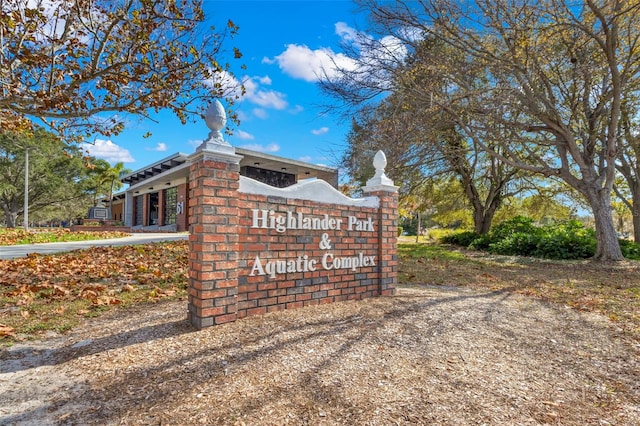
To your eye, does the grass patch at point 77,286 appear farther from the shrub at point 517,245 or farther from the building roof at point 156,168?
the shrub at point 517,245

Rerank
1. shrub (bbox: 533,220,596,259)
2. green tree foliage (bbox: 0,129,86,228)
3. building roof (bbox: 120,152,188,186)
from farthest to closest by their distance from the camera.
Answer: green tree foliage (bbox: 0,129,86,228) < building roof (bbox: 120,152,188,186) < shrub (bbox: 533,220,596,259)

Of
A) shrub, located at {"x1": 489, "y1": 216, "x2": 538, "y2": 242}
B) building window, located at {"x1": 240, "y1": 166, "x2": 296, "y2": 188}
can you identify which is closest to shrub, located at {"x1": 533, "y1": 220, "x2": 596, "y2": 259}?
shrub, located at {"x1": 489, "y1": 216, "x2": 538, "y2": 242}

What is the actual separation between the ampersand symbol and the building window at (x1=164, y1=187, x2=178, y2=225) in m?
21.2

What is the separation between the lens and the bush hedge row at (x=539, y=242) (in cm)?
1174

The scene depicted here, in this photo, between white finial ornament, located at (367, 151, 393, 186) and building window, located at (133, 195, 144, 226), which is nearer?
white finial ornament, located at (367, 151, 393, 186)

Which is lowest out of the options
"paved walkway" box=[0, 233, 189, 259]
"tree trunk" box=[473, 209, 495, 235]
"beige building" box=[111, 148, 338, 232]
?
"paved walkway" box=[0, 233, 189, 259]

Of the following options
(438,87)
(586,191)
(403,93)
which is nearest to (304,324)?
(403,93)

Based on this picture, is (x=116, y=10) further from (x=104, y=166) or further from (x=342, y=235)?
(x=104, y=166)

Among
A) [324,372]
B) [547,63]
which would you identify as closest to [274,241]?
[324,372]

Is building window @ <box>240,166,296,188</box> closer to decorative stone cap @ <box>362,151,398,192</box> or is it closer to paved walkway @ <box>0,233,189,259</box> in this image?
paved walkway @ <box>0,233,189,259</box>

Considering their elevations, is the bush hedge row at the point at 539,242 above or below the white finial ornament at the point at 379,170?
below

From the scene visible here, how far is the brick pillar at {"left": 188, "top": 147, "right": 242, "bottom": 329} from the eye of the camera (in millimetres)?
3422

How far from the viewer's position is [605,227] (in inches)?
417

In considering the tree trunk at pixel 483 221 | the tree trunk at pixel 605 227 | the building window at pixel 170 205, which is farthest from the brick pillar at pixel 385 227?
the building window at pixel 170 205
